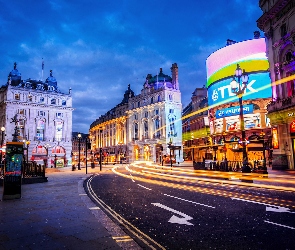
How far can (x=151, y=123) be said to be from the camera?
6744 cm

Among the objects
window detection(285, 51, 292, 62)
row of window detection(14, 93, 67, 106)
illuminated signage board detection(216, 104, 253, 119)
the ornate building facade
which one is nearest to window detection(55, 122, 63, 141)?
row of window detection(14, 93, 67, 106)

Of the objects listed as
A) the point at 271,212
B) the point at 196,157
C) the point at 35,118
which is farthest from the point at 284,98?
the point at 35,118

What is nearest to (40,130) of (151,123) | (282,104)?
(151,123)

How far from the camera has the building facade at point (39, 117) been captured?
2307 inches

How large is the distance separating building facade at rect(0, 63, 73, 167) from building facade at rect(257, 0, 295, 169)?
46.4 m

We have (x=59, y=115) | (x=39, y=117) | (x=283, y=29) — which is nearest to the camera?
(x=283, y=29)

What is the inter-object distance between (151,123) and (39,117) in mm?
29724

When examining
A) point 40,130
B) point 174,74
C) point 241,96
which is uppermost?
point 174,74

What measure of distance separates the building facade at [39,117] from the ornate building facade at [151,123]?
40.8 feet

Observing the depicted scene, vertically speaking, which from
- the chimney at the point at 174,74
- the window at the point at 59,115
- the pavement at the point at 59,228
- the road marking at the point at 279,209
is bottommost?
the road marking at the point at 279,209

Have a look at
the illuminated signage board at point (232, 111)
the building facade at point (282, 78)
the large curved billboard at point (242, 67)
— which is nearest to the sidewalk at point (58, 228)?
the building facade at point (282, 78)

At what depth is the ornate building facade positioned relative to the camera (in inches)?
2530

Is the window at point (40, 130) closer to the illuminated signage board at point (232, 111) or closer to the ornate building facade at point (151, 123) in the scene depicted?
the ornate building facade at point (151, 123)

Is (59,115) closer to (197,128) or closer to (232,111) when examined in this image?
(197,128)
